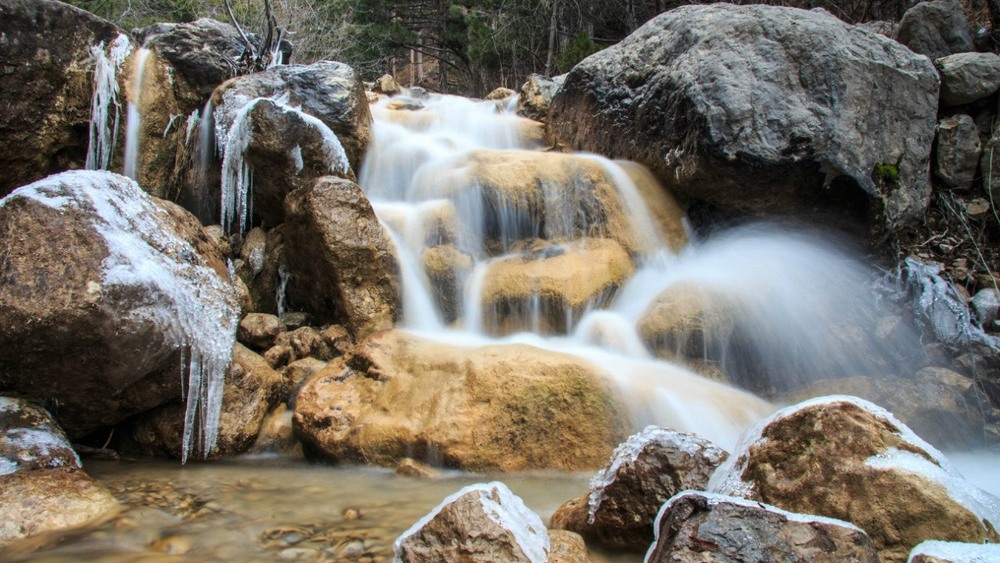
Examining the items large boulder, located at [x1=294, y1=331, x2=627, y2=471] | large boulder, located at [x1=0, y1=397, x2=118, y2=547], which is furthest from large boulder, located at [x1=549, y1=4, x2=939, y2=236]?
large boulder, located at [x1=0, y1=397, x2=118, y2=547]

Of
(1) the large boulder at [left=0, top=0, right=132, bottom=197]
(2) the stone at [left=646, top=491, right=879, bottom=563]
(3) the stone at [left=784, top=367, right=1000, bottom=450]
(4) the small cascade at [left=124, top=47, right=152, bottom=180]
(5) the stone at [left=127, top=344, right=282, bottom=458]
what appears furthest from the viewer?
(4) the small cascade at [left=124, top=47, right=152, bottom=180]

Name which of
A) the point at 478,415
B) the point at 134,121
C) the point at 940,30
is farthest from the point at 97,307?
the point at 940,30

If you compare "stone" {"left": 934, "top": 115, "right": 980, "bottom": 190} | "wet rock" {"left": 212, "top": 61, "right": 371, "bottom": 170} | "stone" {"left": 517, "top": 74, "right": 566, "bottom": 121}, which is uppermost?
"stone" {"left": 517, "top": 74, "right": 566, "bottom": 121}

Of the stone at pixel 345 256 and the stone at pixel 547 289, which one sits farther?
the stone at pixel 547 289

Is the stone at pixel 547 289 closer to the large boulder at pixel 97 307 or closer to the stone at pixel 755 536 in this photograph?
the large boulder at pixel 97 307

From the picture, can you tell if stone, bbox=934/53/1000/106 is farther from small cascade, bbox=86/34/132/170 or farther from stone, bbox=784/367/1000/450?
small cascade, bbox=86/34/132/170

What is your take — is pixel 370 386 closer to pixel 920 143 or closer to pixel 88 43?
pixel 88 43

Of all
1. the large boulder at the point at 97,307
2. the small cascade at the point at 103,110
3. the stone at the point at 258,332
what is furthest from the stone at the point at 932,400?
the small cascade at the point at 103,110

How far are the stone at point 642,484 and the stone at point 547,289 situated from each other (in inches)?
97.7

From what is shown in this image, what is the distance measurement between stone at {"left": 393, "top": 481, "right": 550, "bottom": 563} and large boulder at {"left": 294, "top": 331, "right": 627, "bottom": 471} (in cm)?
152

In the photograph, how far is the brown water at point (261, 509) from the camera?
7.88ft

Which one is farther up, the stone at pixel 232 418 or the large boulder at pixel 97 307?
the large boulder at pixel 97 307

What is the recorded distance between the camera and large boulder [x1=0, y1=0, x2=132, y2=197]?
5832 mm

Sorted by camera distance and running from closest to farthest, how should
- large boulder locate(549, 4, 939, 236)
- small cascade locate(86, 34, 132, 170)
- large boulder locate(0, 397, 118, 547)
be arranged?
large boulder locate(0, 397, 118, 547)
large boulder locate(549, 4, 939, 236)
small cascade locate(86, 34, 132, 170)
